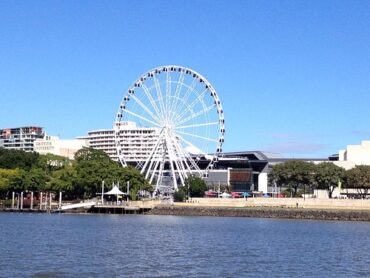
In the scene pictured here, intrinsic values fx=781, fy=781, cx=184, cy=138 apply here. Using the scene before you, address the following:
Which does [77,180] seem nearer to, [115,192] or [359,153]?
[115,192]

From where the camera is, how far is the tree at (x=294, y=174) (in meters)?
160

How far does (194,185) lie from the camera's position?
14562 cm

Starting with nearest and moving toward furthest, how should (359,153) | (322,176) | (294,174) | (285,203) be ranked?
(285,203), (322,176), (294,174), (359,153)

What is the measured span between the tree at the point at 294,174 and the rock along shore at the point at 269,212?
33253 mm

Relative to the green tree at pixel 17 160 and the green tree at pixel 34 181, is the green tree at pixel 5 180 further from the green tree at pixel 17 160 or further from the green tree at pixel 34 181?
the green tree at pixel 17 160

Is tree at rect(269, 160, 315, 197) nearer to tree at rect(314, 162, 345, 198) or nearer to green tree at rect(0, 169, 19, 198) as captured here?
tree at rect(314, 162, 345, 198)

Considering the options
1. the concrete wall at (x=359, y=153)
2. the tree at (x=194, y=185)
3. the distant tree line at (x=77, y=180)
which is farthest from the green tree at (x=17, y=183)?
the concrete wall at (x=359, y=153)

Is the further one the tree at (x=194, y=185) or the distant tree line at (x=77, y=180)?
the tree at (x=194, y=185)

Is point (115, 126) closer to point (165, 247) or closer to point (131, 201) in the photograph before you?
point (131, 201)

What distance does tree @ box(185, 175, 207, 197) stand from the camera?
146 m

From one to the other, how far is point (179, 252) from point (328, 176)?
10412 centimetres

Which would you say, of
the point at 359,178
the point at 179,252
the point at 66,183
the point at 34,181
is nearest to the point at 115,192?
the point at 66,183

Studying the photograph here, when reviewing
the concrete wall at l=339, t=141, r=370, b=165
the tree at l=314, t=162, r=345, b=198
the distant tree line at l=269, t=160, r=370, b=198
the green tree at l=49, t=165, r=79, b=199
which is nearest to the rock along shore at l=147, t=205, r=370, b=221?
the green tree at l=49, t=165, r=79, b=199

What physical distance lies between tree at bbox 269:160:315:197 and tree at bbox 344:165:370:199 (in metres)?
7.44
